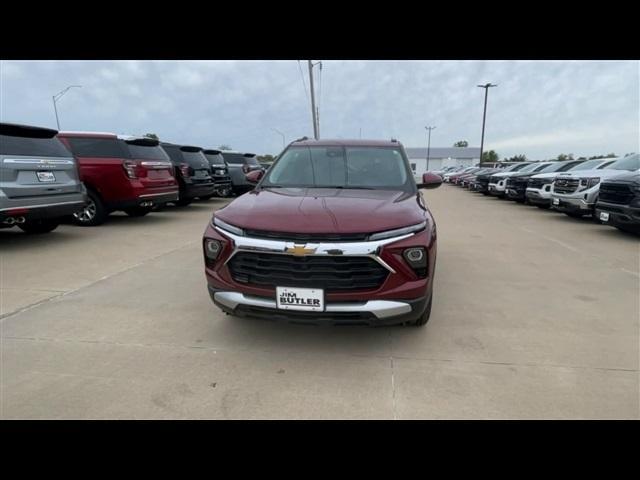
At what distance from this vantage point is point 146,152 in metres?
8.50

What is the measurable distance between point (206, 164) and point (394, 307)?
392 inches

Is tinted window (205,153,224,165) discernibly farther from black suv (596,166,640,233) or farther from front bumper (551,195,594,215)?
black suv (596,166,640,233)

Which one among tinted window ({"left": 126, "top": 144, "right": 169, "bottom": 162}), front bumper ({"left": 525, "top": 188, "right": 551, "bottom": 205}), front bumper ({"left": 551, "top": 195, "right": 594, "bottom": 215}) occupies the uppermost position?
tinted window ({"left": 126, "top": 144, "right": 169, "bottom": 162})

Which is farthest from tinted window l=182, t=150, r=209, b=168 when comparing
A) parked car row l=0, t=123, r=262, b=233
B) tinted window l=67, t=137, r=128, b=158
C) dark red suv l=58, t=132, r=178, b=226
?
→ tinted window l=67, t=137, r=128, b=158

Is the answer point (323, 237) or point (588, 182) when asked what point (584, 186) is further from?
point (323, 237)

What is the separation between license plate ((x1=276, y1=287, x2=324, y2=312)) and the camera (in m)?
2.54

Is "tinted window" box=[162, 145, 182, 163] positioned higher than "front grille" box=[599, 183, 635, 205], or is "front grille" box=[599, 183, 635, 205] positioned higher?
"tinted window" box=[162, 145, 182, 163]

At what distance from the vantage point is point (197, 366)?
2768 mm

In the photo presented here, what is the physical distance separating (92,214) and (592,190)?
11.6 m

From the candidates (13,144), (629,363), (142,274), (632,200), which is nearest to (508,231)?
(632,200)

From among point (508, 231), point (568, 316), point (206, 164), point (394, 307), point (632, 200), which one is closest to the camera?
point (394, 307)

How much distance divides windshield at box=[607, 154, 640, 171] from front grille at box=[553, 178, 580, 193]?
Result: 0.89m

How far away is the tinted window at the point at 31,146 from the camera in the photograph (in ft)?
18.4
